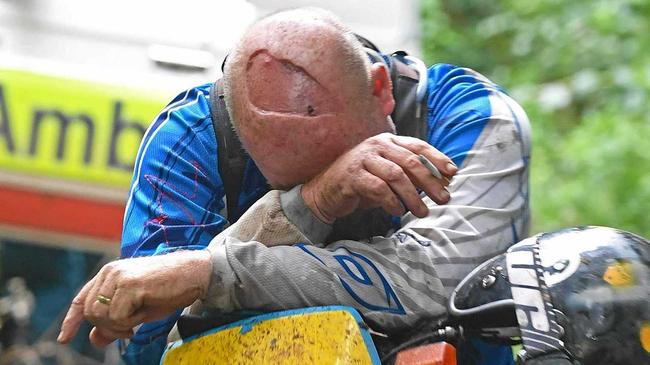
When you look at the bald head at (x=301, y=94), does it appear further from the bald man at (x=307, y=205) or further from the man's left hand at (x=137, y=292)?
the man's left hand at (x=137, y=292)

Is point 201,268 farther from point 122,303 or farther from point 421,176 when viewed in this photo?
point 421,176

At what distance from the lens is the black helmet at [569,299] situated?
1.81 metres

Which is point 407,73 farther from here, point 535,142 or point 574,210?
point 535,142

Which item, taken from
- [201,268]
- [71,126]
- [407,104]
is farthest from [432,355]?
[71,126]

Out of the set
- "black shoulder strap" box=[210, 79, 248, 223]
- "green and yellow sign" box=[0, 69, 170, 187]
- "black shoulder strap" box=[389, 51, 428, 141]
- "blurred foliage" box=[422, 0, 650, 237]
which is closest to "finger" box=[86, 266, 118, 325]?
"black shoulder strap" box=[210, 79, 248, 223]

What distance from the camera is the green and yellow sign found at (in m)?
3.98

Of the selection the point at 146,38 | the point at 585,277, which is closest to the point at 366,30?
the point at 146,38

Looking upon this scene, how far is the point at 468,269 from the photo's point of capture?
2.09 m

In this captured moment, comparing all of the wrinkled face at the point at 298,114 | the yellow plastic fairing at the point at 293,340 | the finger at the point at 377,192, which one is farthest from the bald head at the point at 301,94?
the yellow plastic fairing at the point at 293,340

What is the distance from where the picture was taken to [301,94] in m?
1.96

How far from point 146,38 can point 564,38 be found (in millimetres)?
3579

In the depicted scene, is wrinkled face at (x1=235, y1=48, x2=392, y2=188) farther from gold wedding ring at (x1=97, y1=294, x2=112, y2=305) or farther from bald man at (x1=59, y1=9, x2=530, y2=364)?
gold wedding ring at (x1=97, y1=294, x2=112, y2=305)

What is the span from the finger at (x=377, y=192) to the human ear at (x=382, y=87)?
23 centimetres

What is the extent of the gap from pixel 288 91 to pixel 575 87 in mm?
5119
